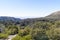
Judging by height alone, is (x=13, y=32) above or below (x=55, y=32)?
below

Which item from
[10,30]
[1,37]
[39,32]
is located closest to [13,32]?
[10,30]

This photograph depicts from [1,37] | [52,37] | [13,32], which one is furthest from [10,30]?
[52,37]

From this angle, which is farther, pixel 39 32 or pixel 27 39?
pixel 39 32

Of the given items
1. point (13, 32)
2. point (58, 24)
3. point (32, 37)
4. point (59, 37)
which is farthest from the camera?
point (13, 32)

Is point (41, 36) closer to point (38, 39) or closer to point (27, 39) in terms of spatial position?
point (38, 39)

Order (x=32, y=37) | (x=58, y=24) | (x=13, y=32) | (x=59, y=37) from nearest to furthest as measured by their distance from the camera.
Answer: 1. (x=59, y=37)
2. (x=32, y=37)
3. (x=58, y=24)
4. (x=13, y=32)

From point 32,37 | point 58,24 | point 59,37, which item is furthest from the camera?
point 58,24

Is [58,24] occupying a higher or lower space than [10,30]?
higher

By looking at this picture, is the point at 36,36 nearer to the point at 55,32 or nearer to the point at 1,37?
the point at 55,32

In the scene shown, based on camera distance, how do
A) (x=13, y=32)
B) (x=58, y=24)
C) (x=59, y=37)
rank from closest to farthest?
(x=59, y=37) → (x=58, y=24) → (x=13, y=32)
